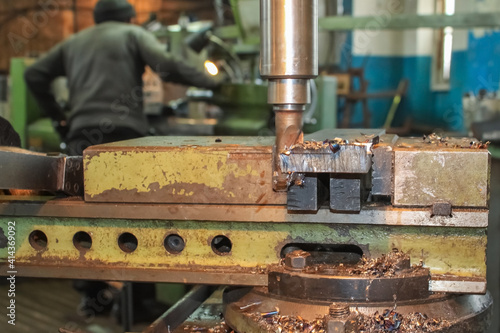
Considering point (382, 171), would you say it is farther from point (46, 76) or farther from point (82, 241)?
point (46, 76)

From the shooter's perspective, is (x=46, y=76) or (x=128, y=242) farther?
(x=46, y=76)

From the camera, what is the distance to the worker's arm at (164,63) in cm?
291

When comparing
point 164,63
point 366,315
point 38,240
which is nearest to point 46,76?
point 164,63

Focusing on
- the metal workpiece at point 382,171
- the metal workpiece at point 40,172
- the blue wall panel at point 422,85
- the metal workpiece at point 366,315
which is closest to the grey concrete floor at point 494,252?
the metal workpiece at point 366,315

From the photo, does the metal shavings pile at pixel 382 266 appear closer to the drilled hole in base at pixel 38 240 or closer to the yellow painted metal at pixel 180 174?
the yellow painted metal at pixel 180 174

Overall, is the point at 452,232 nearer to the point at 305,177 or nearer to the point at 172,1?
the point at 305,177

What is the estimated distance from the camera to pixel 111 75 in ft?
9.69

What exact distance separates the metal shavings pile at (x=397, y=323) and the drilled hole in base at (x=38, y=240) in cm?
72

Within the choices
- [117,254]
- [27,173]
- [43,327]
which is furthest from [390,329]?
[43,327]

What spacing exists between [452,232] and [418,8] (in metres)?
4.97

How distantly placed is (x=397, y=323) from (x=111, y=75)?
223 centimetres

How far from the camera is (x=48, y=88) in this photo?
10.6 ft

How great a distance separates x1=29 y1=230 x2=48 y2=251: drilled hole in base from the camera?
4.38 feet

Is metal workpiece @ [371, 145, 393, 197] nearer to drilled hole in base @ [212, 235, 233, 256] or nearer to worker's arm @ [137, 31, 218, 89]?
drilled hole in base @ [212, 235, 233, 256]
